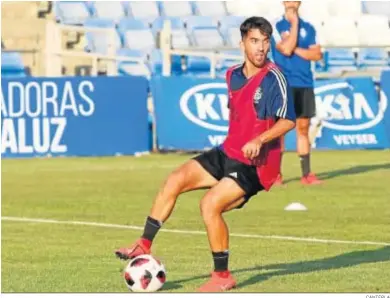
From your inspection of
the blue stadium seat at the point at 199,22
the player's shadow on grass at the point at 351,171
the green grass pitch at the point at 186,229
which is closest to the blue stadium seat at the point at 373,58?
the blue stadium seat at the point at 199,22

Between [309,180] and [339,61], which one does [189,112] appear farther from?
[339,61]

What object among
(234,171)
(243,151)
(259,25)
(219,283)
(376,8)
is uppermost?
(259,25)

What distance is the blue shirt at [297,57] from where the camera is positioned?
19406 mm

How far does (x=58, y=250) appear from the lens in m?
13.2

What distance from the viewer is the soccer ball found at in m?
10.1

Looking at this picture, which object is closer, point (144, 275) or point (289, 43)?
point (144, 275)

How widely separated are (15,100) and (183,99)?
330cm

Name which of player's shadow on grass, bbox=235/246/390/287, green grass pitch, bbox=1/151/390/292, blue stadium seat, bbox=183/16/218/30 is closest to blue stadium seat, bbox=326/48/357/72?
blue stadium seat, bbox=183/16/218/30

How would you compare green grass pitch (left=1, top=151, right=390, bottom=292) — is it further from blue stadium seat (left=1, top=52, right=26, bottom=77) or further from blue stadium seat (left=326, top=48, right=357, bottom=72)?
blue stadium seat (left=326, top=48, right=357, bottom=72)

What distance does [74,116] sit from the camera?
26.0m

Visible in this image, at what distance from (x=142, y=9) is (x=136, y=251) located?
26751mm

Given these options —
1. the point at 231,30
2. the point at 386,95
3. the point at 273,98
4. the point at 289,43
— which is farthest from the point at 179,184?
the point at 231,30

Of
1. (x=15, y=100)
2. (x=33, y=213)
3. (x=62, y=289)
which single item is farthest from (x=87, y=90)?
(x=62, y=289)

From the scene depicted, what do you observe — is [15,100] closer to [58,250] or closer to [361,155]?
[361,155]
